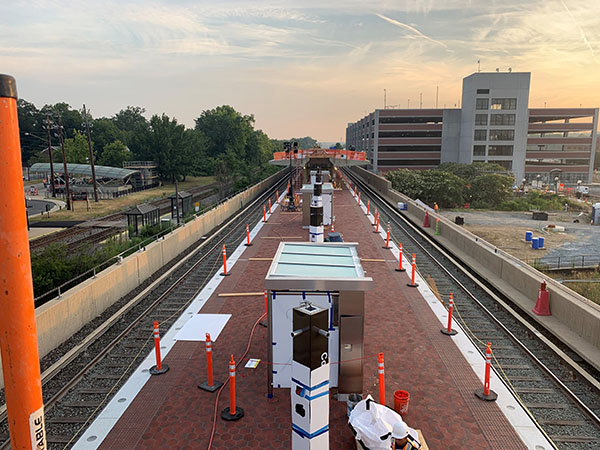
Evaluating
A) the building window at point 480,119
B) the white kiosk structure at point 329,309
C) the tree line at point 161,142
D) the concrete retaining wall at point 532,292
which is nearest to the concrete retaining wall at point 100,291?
the white kiosk structure at point 329,309

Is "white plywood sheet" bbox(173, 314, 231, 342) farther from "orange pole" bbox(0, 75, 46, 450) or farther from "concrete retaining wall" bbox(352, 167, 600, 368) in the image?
"concrete retaining wall" bbox(352, 167, 600, 368)

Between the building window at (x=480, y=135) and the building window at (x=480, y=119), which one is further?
Result: the building window at (x=480, y=135)

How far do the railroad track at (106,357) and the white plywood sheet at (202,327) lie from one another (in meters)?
0.58

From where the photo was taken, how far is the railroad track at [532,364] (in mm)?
7824

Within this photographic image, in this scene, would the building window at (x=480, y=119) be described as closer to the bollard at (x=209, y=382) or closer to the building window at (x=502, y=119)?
the building window at (x=502, y=119)

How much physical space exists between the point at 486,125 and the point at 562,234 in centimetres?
6405

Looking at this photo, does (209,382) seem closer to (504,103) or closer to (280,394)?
(280,394)

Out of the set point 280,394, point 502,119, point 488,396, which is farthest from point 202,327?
point 502,119

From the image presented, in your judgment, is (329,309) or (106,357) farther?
(106,357)

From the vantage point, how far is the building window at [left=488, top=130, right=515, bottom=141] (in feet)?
298

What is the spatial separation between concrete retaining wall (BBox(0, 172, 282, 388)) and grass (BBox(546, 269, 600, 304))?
695 inches

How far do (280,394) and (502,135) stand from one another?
3767 inches

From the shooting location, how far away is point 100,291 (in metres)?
12.8

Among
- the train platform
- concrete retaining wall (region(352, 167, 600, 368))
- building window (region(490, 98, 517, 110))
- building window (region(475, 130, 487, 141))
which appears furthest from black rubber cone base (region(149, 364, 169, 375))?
building window (region(490, 98, 517, 110))
